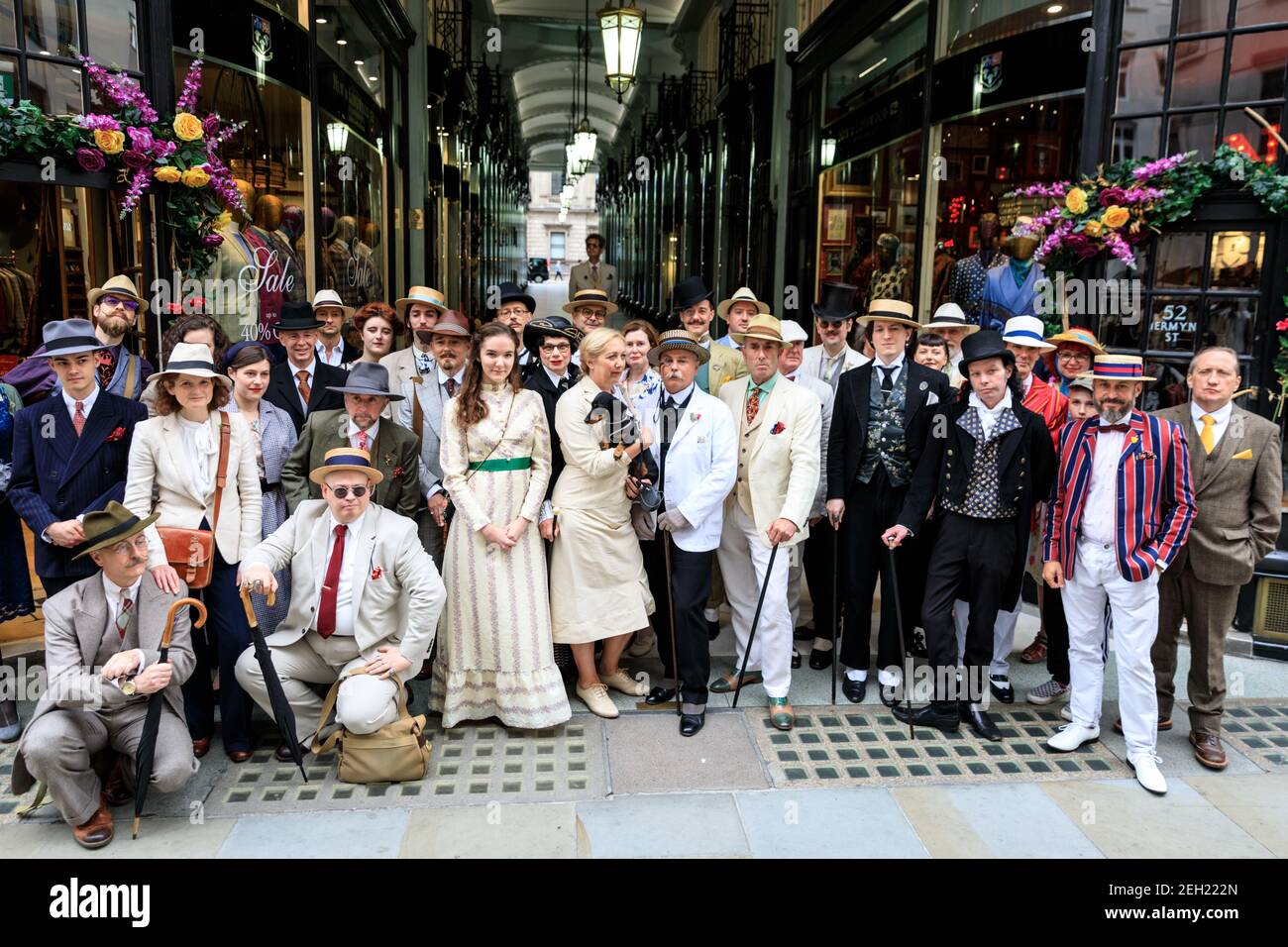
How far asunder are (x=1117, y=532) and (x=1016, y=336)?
1401 millimetres

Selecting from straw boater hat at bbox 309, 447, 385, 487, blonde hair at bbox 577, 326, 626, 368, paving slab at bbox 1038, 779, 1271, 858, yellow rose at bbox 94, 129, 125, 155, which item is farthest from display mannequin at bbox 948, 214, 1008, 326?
yellow rose at bbox 94, 129, 125, 155

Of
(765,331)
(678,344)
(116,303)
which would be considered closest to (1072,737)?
(765,331)

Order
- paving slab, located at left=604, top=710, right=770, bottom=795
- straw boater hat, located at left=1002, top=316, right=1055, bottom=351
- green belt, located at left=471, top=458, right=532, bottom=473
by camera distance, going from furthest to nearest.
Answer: straw boater hat, located at left=1002, top=316, right=1055, bottom=351 → green belt, located at left=471, top=458, right=532, bottom=473 → paving slab, located at left=604, top=710, right=770, bottom=795

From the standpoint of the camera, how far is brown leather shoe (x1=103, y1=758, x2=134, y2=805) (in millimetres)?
4016

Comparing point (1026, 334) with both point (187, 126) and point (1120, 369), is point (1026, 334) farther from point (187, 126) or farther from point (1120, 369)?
point (187, 126)

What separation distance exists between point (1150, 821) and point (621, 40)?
323 inches

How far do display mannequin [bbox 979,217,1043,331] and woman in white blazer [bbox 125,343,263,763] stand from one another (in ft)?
17.1

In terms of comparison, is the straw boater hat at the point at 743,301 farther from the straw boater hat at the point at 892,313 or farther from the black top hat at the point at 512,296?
the black top hat at the point at 512,296

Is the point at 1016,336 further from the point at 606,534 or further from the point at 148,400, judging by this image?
the point at 148,400

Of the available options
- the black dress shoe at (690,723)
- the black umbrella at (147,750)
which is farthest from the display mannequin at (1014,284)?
the black umbrella at (147,750)

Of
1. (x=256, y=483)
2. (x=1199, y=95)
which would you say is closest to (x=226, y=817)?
(x=256, y=483)

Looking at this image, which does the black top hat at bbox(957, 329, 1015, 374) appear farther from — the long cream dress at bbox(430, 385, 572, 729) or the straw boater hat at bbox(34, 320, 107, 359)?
the straw boater hat at bbox(34, 320, 107, 359)

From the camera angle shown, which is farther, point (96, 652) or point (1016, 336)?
point (1016, 336)

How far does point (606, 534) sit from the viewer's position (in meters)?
4.91
